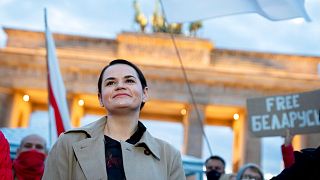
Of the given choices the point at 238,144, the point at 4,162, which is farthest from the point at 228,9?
the point at 238,144

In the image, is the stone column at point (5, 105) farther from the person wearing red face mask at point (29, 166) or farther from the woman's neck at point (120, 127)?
the woman's neck at point (120, 127)

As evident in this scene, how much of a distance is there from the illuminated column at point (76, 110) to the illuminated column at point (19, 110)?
10.6ft

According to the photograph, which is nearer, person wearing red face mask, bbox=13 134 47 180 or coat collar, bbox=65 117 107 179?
coat collar, bbox=65 117 107 179

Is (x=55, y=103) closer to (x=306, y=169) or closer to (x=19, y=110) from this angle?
(x=306, y=169)

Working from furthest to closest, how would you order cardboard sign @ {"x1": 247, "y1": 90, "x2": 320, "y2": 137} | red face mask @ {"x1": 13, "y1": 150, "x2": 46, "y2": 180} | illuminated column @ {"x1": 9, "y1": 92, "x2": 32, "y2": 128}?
illuminated column @ {"x1": 9, "y1": 92, "x2": 32, "y2": 128} < cardboard sign @ {"x1": 247, "y1": 90, "x2": 320, "y2": 137} < red face mask @ {"x1": 13, "y1": 150, "x2": 46, "y2": 180}

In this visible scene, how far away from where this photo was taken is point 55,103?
7.21 m

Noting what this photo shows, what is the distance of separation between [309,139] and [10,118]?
18249 mm

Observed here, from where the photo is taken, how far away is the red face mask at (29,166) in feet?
13.5

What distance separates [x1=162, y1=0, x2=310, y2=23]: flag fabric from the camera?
5055 millimetres

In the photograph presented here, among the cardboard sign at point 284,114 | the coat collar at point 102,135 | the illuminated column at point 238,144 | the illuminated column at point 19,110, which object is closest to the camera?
the coat collar at point 102,135

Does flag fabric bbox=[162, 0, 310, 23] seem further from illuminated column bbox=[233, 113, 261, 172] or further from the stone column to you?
the stone column

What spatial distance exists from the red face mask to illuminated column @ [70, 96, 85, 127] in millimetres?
26853

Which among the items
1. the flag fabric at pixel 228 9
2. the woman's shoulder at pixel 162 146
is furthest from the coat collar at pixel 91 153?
the flag fabric at pixel 228 9

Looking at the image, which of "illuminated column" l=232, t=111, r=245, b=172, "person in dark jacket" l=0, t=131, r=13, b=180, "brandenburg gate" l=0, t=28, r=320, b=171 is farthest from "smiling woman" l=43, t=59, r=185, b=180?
"illuminated column" l=232, t=111, r=245, b=172
